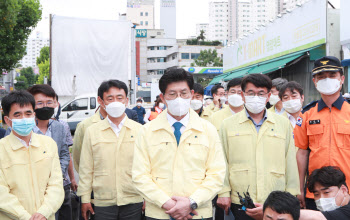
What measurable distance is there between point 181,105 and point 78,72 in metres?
11.4

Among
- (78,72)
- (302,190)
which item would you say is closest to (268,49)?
(78,72)

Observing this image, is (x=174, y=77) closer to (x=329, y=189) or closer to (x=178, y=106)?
(x=178, y=106)

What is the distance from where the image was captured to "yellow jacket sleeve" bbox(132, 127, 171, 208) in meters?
2.88

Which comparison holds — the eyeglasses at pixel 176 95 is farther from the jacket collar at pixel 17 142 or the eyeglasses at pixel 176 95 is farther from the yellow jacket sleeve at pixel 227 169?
the jacket collar at pixel 17 142

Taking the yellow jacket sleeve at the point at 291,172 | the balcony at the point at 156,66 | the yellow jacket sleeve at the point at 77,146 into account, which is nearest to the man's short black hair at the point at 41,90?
the yellow jacket sleeve at the point at 77,146

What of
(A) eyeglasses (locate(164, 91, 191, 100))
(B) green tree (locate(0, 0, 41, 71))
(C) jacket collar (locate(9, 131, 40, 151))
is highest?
(B) green tree (locate(0, 0, 41, 71))

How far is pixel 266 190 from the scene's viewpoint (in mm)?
3432

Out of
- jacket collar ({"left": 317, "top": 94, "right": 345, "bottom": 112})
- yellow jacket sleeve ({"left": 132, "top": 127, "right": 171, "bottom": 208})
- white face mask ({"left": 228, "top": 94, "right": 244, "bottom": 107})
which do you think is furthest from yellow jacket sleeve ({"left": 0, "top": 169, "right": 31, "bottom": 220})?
white face mask ({"left": 228, "top": 94, "right": 244, "bottom": 107})

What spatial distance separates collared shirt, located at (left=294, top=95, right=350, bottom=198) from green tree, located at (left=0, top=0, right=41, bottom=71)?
14.2 m

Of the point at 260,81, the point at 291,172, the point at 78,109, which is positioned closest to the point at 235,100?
the point at 260,81

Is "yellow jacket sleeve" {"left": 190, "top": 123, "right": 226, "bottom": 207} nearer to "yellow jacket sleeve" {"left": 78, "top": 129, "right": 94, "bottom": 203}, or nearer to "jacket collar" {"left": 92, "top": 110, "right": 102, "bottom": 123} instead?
"yellow jacket sleeve" {"left": 78, "top": 129, "right": 94, "bottom": 203}

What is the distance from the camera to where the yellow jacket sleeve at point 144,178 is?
2883 mm

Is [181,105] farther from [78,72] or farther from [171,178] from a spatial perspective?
[78,72]

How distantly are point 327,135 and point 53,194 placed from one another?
2.64 m
